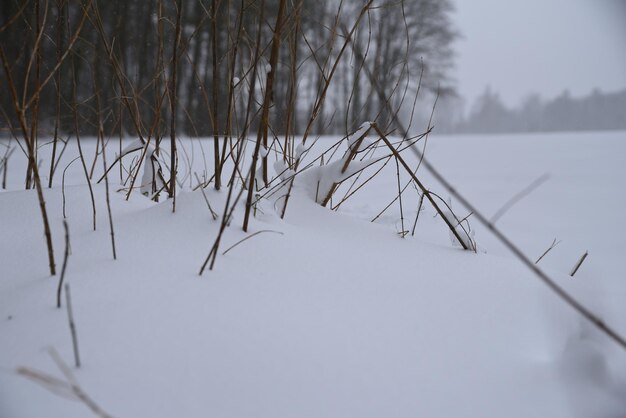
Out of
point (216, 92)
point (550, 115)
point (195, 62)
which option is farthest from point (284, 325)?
point (550, 115)

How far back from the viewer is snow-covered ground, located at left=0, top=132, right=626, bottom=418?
51 cm

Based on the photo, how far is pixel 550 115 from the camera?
37375 millimetres

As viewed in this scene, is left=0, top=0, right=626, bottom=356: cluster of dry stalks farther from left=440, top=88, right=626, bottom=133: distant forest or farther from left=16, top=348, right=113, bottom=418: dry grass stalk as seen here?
left=440, top=88, right=626, bottom=133: distant forest

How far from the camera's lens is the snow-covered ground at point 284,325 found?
1.67ft

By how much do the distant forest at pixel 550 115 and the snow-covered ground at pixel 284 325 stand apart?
33.3 metres

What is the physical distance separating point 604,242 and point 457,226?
1.49 metres

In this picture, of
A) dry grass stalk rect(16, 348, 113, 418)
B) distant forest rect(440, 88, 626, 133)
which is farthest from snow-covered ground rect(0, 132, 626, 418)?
distant forest rect(440, 88, 626, 133)

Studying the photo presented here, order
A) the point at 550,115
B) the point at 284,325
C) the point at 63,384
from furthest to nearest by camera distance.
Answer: the point at 550,115, the point at 284,325, the point at 63,384

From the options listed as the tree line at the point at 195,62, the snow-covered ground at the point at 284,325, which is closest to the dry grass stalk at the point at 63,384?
the snow-covered ground at the point at 284,325

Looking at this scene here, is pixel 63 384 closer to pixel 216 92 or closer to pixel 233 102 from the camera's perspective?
pixel 216 92

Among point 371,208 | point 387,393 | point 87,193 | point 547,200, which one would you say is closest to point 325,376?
point 387,393

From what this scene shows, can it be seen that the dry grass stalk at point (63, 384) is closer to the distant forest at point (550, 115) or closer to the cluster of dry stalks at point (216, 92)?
the cluster of dry stalks at point (216, 92)

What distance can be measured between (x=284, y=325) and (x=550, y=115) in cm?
4340

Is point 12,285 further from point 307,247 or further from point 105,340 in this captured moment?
point 307,247
